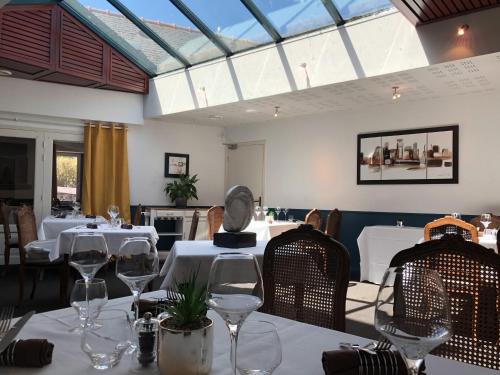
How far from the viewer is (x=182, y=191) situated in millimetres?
8383

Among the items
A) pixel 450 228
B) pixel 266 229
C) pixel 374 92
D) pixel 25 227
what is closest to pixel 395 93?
pixel 374 92

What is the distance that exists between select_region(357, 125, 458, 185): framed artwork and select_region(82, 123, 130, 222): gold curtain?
419 centimetres

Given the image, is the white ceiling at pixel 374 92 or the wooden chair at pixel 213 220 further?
the wooden chair at pixel 213 220

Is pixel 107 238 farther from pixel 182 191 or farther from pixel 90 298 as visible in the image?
pixel 182 191

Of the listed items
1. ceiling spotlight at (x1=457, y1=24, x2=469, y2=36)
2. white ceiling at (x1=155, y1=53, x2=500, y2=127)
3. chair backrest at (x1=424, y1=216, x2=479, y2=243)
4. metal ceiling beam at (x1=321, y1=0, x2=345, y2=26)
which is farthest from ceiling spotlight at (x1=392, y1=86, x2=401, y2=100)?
chair backrest at (x1=424, y1=216, x2=479, y2=243)

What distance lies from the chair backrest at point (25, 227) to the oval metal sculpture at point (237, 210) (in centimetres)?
276

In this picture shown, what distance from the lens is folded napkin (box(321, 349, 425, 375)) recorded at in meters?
0.89

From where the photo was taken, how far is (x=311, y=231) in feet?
6.01

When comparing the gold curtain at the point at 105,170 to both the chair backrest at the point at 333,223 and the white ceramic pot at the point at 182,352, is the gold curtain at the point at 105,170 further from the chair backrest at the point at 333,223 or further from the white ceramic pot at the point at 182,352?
the white ceramic pot at the point at 182,352

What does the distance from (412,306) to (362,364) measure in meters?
0.16

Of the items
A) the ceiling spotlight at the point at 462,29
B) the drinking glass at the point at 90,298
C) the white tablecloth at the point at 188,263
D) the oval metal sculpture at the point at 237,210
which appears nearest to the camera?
the drinking glass at the point at 90,298

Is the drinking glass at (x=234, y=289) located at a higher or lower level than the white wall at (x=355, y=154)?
lower

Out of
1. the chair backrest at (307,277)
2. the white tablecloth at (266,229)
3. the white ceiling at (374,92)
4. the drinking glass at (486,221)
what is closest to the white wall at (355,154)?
the white ceiling at (374,92)

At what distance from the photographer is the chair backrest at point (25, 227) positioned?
16.2ft
